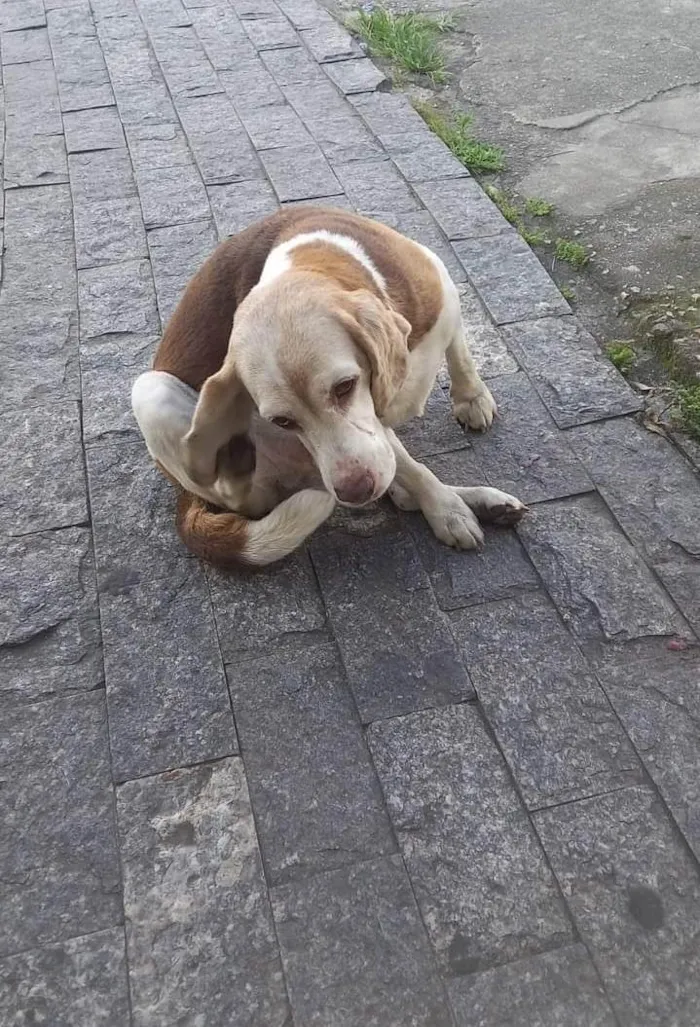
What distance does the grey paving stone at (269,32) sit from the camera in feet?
21.8

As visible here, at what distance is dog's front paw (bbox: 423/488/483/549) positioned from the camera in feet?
9.74

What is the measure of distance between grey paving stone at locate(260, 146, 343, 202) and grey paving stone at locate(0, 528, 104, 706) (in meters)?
2.65

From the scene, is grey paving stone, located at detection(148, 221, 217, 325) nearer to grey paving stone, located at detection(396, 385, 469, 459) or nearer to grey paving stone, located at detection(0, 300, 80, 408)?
grey paving stone, located at detection(0, 300, 80, 408)

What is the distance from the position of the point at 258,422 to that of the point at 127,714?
989 mm

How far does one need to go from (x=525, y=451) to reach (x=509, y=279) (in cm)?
123

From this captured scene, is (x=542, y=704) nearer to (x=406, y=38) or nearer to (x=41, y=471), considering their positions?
(x=41, y=471)

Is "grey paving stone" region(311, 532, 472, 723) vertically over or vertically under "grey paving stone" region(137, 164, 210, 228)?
under

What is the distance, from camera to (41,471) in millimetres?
3537

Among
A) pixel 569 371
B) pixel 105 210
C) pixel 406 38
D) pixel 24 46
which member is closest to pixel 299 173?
pixel 105 210

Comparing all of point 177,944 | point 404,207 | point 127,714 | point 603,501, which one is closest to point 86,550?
point 127,714

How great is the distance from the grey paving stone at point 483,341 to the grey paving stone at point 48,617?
5.85 ft

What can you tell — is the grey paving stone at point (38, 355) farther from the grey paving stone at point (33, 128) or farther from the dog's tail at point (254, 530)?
the grey paving stone at point (33, 128)

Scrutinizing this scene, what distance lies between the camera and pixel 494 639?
8.86 ft

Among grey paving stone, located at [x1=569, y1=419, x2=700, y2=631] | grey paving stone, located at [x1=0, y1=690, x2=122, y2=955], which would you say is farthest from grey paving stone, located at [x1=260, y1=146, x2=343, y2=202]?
grey paving stone, located at [x1=0, y1=690, x2=122, y2=955]
